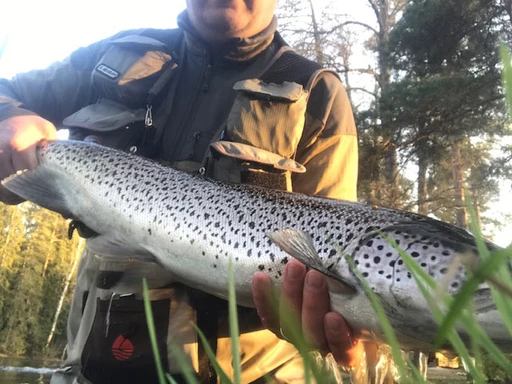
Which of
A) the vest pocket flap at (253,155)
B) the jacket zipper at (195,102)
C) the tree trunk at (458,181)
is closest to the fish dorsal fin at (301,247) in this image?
the vest pocket flap at (253,155)

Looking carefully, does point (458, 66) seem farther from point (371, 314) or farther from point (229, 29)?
point (371, 314)

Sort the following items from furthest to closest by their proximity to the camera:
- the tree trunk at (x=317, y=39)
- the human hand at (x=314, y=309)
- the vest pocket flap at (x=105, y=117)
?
1. the tree trunk at (x=317, y=39)
2. the vest pocket flap at (x=105, y=117)
3. the human hand at (x=314, y=309)

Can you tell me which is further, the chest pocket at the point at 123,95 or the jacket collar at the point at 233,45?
the jacket collar at the point at 233,45

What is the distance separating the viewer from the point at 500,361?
615mm

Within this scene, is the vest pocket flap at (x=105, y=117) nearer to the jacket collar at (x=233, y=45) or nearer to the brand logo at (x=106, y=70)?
the brand logo at (x=106, y=70)

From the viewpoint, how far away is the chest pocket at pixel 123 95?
274 cm

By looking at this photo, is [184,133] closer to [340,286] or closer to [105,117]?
[105,117]

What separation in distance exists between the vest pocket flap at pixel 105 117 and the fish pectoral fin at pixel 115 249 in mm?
596

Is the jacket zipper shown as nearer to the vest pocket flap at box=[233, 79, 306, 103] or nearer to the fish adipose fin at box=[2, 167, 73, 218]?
the vest pocket flap at box=[233, 79, 306, 103]

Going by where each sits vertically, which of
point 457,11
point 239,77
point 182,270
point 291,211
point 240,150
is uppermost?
point 457,11

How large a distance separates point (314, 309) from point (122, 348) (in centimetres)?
90

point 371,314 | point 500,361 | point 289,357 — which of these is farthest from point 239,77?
point 500,361

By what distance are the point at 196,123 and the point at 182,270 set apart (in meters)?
0.88

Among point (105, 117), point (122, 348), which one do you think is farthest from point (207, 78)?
point (122, 348)
